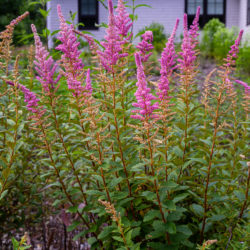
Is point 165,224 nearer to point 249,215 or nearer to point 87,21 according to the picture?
point 249,215

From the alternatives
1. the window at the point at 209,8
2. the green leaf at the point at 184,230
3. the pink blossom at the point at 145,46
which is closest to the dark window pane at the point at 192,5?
the window at the point at 209,8

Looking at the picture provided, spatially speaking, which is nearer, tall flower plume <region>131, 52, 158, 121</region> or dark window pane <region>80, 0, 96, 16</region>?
tall flower plume <region>131, 52, 158, 121</region>

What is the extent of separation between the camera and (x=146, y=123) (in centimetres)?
150

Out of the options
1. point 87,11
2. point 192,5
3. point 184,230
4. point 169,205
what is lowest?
point 184,230

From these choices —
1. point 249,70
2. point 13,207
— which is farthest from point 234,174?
point 249,70

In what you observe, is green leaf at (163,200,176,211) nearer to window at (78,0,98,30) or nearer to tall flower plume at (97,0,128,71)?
tall flower plume at (97,0,128,71)

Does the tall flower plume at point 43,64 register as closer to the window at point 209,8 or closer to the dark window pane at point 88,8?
the window at point 209,8

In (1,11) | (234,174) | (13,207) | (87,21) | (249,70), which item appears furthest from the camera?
(1,11)

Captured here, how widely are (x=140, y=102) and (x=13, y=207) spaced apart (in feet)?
5.47

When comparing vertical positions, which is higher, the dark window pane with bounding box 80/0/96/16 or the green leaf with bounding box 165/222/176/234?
the dark window pane with bounding box 80/0/96/16

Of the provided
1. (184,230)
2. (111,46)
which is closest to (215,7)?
(111,46)

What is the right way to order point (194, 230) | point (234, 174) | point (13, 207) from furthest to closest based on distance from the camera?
point (13, 207) < point (234, 174) < point (194, 230)

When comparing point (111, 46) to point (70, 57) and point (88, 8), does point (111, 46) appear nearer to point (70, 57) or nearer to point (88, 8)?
point (70, 57)

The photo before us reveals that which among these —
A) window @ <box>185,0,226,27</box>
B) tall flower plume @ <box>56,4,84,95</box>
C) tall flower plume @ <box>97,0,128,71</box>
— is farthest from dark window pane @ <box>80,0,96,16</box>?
tall flower plume @ <box>97,0,128,71</box>
